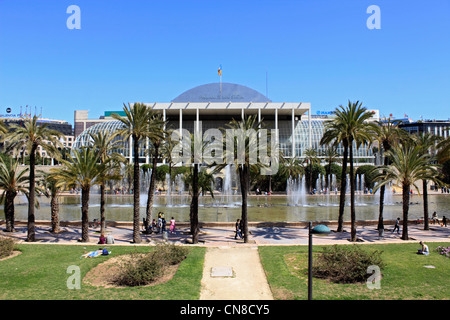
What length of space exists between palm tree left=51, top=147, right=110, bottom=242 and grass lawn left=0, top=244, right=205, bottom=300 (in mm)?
2743

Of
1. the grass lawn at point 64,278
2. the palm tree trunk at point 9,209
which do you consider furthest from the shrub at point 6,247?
the palm tree trunk at point 9,209

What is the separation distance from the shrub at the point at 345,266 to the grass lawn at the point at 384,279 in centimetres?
45

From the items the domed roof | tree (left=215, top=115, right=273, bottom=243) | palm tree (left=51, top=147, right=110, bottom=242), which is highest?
the domed roof

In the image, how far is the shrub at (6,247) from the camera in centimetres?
1712

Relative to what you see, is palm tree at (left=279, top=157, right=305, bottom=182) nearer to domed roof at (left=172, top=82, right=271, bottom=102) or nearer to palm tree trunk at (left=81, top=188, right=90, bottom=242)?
palm tree trunk at (left=81, top=188, right=90, bottom=242)

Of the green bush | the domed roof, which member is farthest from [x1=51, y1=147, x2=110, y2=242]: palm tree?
the domed roof

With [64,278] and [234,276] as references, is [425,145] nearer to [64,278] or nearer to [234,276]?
[234,276]

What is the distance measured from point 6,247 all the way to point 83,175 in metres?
5.87

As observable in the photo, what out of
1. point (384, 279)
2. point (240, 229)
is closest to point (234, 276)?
point (384, 279)

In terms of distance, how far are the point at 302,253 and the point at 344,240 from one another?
5033mm

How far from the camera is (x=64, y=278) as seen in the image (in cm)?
1388

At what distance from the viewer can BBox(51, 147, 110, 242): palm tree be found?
21.2 meters
